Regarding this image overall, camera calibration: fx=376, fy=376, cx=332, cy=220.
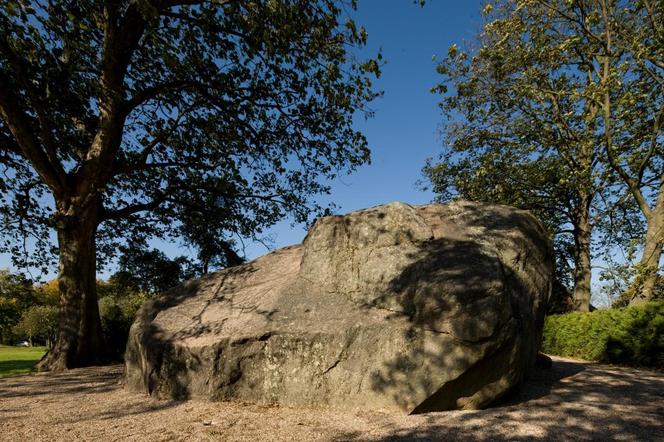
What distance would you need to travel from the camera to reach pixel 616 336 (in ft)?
38.8

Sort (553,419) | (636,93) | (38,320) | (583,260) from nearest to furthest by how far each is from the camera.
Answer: (553,419) < (636,93) < (583,260) < (38,320)

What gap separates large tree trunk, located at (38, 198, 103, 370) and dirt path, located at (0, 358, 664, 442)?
4.28m

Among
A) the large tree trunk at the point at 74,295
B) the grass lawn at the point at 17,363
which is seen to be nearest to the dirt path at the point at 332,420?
the large tree trunk at the point at 74,295

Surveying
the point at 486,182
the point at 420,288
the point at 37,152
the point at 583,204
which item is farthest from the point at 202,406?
the point at 583,204

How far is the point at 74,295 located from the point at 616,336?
16.8 meters

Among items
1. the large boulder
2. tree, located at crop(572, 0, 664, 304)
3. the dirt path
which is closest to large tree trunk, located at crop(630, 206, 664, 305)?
tree, located at crop(572, 0, 664, 304)

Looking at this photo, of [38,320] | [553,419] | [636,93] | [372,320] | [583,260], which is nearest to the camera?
[553,419]

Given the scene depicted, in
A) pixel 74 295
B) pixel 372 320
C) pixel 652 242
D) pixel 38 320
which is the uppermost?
pixel 652 242

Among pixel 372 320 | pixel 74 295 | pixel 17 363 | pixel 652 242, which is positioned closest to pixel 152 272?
pixel 17 363

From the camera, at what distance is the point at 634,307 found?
455 inches

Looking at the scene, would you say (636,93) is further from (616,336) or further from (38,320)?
(38,320)

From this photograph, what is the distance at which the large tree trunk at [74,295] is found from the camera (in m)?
11.1

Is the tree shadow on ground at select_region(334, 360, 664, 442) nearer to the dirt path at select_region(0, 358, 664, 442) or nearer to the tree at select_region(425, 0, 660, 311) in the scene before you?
the dirt path at select_region(0, 358, 664, 442)

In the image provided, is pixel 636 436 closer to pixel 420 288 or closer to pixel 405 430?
pixel 405 430
